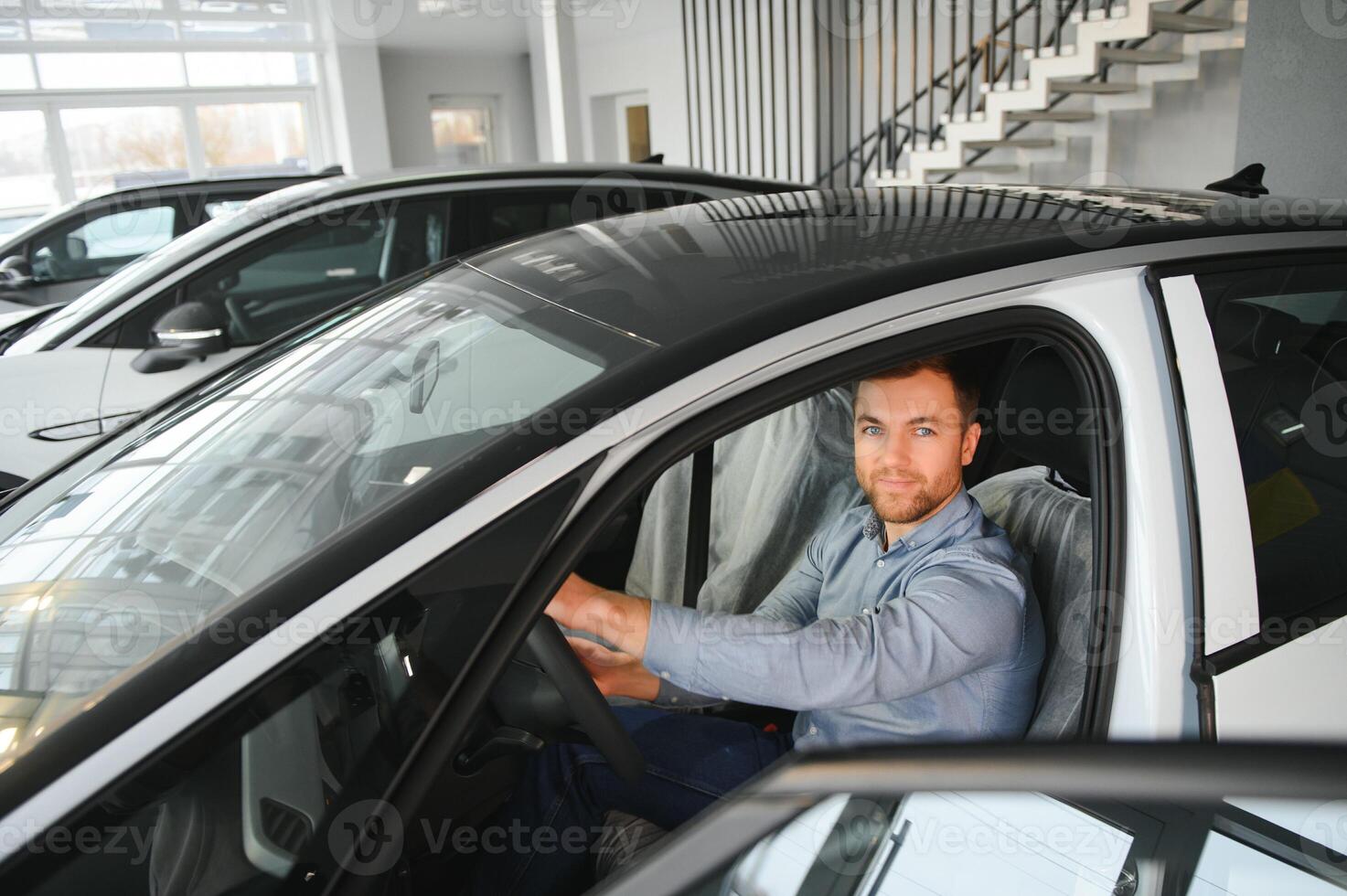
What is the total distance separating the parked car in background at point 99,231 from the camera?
4438 millimetres

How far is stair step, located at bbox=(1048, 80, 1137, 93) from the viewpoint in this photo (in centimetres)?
667

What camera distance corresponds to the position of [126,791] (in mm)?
830

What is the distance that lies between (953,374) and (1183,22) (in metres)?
5.87

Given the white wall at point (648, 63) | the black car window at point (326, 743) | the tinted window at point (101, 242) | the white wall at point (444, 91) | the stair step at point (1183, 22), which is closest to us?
the black car window at point (326, 743)

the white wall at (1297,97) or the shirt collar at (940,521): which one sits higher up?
the white wall at (1297,97)

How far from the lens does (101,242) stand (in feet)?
15.4

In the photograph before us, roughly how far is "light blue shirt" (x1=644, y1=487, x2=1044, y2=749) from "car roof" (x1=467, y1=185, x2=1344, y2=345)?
380mm

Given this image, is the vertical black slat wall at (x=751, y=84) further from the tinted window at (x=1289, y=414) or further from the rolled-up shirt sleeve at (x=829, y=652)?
the rolled-up shirt sleeve at (x=829, y=652)

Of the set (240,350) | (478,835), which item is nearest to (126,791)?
(478,835)

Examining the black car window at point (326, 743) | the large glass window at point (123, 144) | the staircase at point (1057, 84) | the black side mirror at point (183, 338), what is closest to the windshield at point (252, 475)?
the black car window at point (326, 743)

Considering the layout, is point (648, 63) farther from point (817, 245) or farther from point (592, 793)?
point (592, 793)

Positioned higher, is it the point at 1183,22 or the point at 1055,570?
the point at 1183,22

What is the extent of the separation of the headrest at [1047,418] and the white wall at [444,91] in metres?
11.7

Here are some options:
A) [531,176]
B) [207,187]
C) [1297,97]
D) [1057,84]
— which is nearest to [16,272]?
[207,187]
